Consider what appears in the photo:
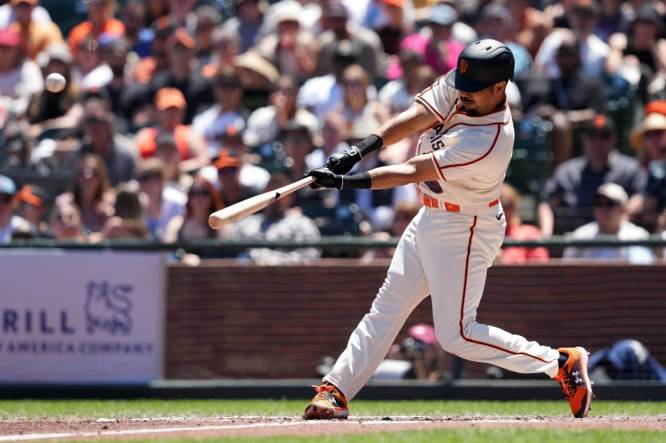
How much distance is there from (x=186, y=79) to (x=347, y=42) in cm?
162

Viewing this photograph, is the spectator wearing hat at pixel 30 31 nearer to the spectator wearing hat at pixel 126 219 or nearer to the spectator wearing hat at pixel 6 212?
the spectator wearing hat at pixel 6 212

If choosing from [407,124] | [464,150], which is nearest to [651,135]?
[407,124]

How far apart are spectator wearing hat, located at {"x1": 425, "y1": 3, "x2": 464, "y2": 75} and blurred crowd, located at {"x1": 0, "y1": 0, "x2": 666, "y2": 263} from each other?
0.02 meters

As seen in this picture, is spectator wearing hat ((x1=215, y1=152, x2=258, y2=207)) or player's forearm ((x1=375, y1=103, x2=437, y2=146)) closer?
player's forearm ((x1=375, y1=103, x2=437, y2=146))

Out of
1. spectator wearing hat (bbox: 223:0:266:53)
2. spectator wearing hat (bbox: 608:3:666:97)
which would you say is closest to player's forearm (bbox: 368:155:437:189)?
spectator wearing hat (bbox: 608:3:666:97)

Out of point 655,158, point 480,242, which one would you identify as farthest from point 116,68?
point 480,242

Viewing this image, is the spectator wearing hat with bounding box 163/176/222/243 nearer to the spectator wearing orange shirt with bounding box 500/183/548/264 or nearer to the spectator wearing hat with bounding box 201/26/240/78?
the spectator wearing orange shirt with bounding box 500/183/548/264

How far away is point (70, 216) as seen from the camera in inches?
398

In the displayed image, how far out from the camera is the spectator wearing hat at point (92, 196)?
10.3 meters

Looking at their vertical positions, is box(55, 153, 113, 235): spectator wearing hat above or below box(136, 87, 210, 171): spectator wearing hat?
below

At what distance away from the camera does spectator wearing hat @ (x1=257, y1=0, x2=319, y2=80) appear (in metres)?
12.3

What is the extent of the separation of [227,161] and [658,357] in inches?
143

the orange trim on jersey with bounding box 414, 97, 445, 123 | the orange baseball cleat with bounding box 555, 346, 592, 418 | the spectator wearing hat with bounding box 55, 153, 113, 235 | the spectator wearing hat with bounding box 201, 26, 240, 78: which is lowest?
the orange baseball cleat with bounding box 555, 346, 592, 418

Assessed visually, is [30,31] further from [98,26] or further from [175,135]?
[175,135]
